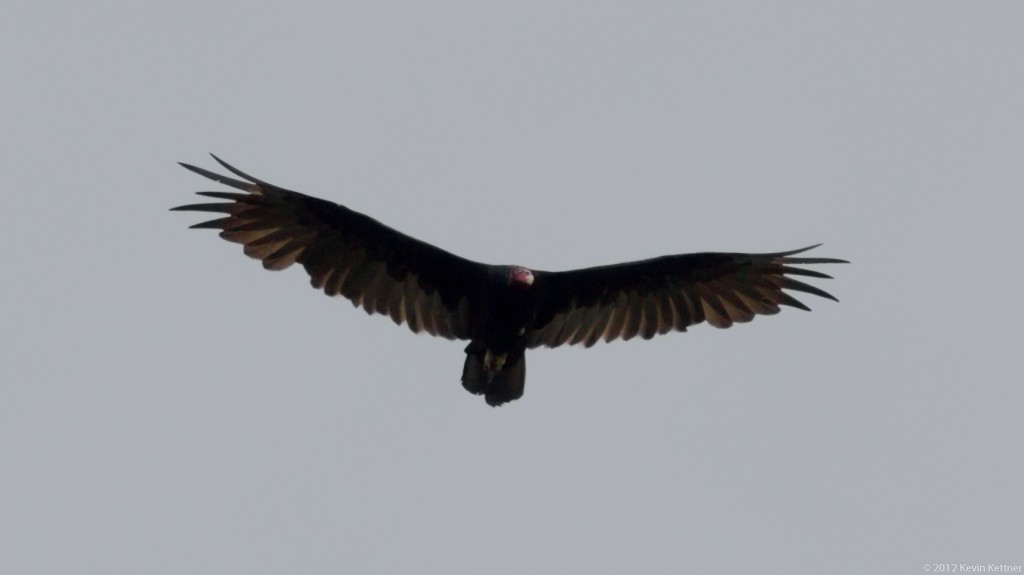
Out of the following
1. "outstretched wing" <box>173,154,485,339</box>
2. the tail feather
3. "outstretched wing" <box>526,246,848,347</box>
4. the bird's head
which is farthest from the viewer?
"outstretched wing" <box>526,246,848,347</box>

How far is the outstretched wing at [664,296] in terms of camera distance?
43.3ft

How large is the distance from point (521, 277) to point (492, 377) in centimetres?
100

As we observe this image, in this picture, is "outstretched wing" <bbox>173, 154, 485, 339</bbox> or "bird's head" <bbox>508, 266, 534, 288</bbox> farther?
"outstretched wing" <bbox>173, 154, 485, 339</bbox>

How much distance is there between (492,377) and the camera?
1282 centimetres

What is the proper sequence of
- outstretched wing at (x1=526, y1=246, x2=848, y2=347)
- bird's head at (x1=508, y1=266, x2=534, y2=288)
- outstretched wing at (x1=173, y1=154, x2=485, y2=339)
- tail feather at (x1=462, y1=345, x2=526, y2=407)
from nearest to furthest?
bird's head at (x1=508, y1=266, x2=534, y2=288) → outstretched wing at (x1=173, y1=154, x2=485, y2=339) → tail feather at (x1=462, y1=345, x2=526, y2=407) → outstretched wing at (x1=526, y1=246, x2=848, y2=347)

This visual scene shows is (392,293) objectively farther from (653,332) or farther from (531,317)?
(653,332)

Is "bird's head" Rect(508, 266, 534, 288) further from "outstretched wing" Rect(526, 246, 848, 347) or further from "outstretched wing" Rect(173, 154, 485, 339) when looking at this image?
"outstretched wing" Rect(526, 246, 848, 347)

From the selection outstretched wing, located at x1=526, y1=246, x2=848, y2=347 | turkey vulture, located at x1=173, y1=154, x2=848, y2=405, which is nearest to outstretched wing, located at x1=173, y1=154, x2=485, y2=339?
turkey vulture, located at x1=173, y1=154, x2=848, y2=405

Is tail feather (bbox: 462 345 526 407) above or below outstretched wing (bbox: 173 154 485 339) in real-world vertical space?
below

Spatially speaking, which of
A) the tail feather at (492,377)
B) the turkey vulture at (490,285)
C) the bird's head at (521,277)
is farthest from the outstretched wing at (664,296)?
the bird's head at (521,277)

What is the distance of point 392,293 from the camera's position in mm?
13008

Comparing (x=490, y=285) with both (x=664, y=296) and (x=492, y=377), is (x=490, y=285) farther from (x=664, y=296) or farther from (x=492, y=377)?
(x=664, y=296)

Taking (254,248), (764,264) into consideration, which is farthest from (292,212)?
(764,264)

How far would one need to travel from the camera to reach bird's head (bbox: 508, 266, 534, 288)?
40.3ft
